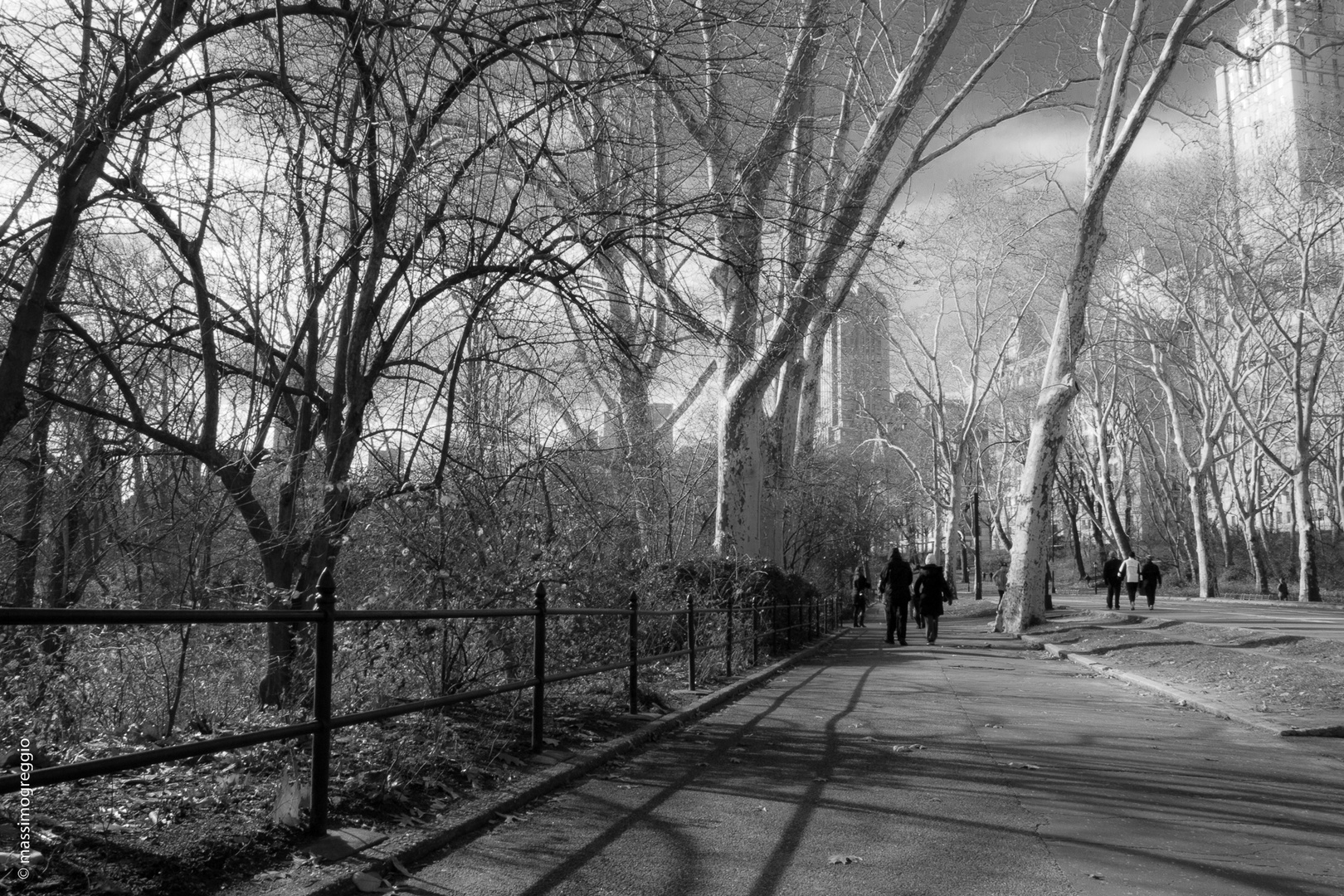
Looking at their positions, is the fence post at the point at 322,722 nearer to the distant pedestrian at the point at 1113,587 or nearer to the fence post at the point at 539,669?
the fence post at the point at 539,669

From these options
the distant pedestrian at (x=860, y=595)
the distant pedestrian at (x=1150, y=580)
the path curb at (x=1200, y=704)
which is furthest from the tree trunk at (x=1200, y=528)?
the path curb at (x=1200, y=704)

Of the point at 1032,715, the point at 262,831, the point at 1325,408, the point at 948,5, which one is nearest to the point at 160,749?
the point at 262,831

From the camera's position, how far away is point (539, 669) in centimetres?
691

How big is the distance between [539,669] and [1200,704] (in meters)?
7.65

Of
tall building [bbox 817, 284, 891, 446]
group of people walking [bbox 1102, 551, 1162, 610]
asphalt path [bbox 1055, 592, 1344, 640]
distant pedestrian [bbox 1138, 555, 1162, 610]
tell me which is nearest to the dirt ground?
asphalt path [bbox 1055, 592, 1344, 640]

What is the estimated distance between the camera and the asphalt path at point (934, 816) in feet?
14.6

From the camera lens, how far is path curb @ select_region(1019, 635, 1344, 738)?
8.86 metres

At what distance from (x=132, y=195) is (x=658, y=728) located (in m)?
5.50

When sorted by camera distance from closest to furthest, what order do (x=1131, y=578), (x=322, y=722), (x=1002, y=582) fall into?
1. (x=322, y=722)
2. (x=1131, y=578)
3. (x=1002, y=582)

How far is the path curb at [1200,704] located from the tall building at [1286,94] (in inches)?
535

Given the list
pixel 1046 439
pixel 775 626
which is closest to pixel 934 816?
pixel 775 626

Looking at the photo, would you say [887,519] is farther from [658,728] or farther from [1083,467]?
[658,728]

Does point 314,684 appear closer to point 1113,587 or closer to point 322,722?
point 322,722

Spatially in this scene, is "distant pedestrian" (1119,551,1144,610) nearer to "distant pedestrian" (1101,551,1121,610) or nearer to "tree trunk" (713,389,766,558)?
"distant pedestrian" (1101,551,1121,610)
